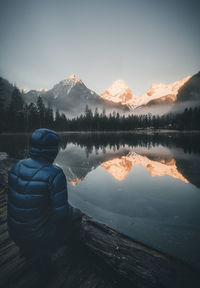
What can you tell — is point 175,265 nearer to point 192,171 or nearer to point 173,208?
point 173,208

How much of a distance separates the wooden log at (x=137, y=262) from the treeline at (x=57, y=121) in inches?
1076

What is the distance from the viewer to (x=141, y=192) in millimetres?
9672

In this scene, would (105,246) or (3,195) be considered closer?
(105,246)

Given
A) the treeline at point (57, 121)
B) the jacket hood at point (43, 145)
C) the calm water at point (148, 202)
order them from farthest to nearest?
the treeline at point (57, 121) → the calm water at point (148, 202) → the jacket hood at point (43, 145)

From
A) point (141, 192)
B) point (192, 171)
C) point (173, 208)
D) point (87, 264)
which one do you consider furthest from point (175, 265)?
point (192, 171)

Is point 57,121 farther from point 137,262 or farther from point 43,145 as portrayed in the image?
point 137,262

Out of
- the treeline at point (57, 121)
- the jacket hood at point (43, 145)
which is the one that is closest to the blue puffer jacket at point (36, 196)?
the jacket hood at point (43, 145)

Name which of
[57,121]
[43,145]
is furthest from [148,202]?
[57,121]

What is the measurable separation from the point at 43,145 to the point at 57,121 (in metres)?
119

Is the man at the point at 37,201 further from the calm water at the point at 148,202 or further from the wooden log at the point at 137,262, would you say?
the calm water at the point at 148,202

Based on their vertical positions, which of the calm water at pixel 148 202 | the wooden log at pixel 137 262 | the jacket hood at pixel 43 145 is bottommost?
the calm water at pixel 148 202

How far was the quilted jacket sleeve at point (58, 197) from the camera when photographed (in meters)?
2.35

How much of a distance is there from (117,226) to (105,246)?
2.95 metres

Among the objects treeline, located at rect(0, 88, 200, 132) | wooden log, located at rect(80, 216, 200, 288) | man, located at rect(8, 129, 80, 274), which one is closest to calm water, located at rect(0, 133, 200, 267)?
wooden log, located at rect(80, 216, 200, 288)
